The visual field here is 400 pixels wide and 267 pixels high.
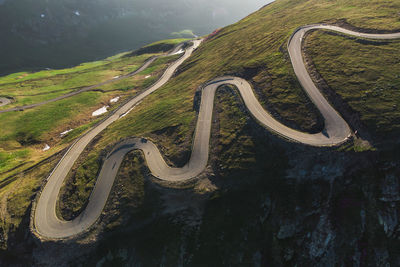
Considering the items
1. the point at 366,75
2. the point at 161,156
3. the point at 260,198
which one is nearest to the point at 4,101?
the point at 161,156

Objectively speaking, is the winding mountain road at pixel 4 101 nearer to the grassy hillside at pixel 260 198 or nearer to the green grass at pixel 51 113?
the green grass at pixel 51 113

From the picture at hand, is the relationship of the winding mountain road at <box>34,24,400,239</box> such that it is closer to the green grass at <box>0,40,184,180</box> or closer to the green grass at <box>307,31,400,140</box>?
the green grass at <box>307,31,400,140</box>

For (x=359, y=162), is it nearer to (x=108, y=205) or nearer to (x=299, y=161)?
(x=299, y=161)

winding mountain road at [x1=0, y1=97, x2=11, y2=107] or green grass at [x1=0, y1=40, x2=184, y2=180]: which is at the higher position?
winding mountain road at [x1=0, y1=97, x2=11, y2=107]

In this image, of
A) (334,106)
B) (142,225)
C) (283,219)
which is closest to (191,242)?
(142,225)

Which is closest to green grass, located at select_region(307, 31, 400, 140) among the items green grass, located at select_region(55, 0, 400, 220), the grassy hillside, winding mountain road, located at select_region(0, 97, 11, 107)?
the grassy hillside
